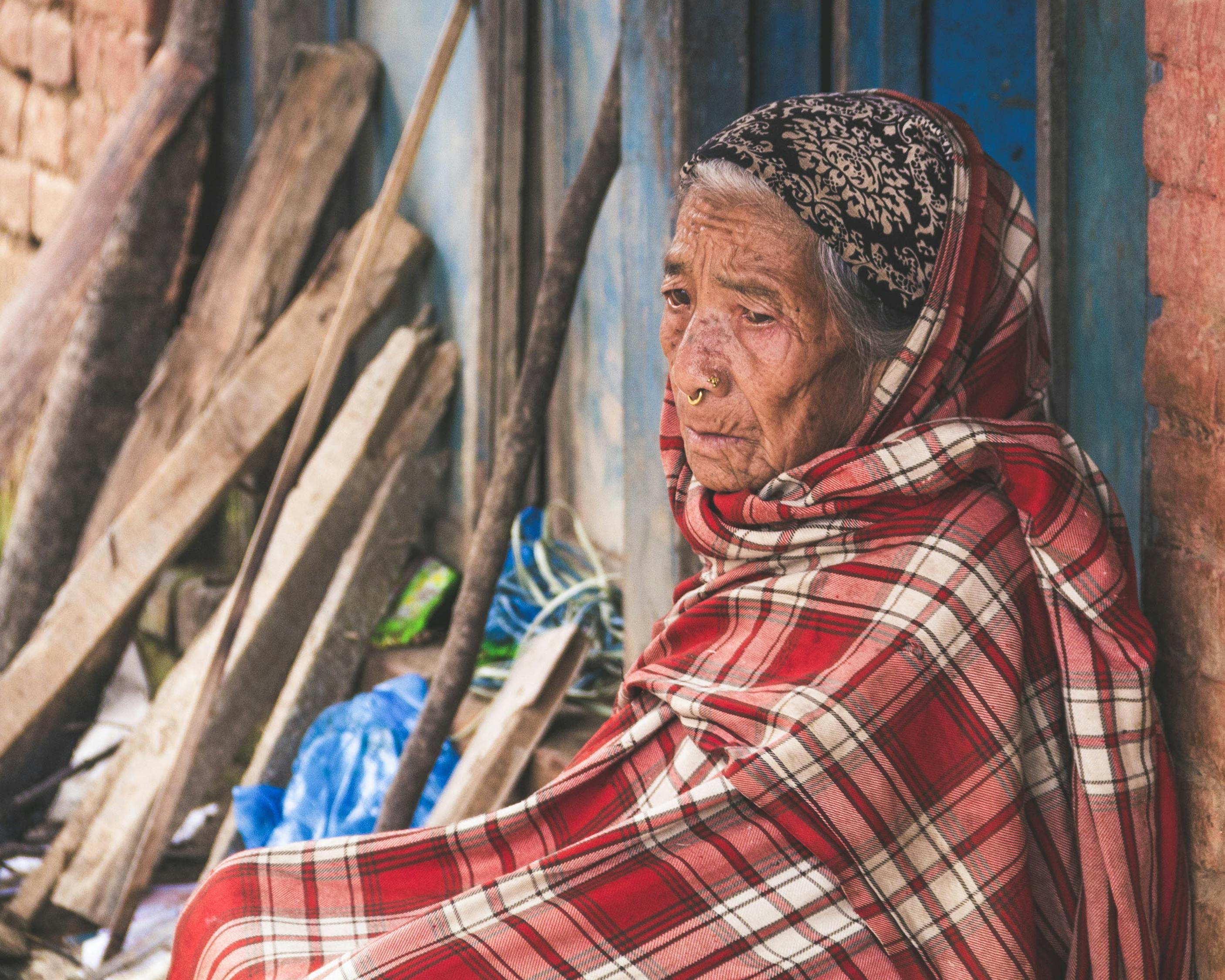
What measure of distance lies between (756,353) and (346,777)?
1990mm

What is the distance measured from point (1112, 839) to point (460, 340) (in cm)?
295

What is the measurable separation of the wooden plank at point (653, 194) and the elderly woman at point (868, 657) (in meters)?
0.93

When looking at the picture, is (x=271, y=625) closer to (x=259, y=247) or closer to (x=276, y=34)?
(x=259, y=247)

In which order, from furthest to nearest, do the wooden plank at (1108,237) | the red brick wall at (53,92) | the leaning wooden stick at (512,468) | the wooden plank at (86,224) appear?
1. the red brick wall at (53,92)
2. the wooden plank at (86,224)
3. the leaning wooden stick at (512,468)
4. the wooden plank at (1108,237)

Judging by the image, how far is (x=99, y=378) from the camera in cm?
→ 436

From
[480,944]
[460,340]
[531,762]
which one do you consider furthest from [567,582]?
[480,944]

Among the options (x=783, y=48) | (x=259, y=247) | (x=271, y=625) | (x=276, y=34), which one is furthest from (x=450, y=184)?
Answer: (x=783, y=48)

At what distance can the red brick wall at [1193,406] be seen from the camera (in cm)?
134

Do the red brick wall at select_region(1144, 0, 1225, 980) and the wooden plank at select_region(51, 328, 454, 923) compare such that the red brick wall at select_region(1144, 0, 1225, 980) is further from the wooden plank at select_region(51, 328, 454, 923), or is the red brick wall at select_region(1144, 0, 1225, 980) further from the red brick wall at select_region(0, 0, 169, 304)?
the red brick wall at select_region(0, 0, 169, 304)

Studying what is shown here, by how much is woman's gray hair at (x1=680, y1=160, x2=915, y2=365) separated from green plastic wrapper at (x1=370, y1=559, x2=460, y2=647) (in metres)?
2.37

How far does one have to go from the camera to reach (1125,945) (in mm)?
1317

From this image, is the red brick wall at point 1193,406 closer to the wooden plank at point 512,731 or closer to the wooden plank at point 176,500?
the wooden plank at point 512,731

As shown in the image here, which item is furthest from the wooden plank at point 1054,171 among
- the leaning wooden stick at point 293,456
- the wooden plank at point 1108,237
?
the leaning wooden stick at point 293,456

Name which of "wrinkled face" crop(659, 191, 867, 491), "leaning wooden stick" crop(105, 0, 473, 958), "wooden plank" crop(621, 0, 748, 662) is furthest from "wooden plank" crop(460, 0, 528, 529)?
"wrinkled face" crop(659, 191, 867, 491)
